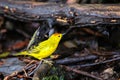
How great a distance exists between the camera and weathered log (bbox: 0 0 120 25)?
346 centimetres

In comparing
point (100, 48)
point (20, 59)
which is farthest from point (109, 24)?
point (20, 59)

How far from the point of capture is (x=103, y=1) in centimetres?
401

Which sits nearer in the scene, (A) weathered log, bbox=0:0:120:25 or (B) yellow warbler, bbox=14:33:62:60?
(B) yellow warbler, bbox=14:33:62:60

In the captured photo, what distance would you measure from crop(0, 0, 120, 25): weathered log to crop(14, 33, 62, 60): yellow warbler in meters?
0.43

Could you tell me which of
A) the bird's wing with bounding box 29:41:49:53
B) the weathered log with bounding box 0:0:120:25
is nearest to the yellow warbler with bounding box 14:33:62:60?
the bird's wing with bounding box 29:41:49:53

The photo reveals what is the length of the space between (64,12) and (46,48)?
24.4 inches

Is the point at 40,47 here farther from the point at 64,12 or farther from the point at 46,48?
the point at 64,12

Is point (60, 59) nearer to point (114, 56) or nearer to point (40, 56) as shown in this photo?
point (40, 56)

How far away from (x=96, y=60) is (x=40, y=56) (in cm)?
61

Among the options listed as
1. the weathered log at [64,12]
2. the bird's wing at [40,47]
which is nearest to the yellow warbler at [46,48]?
the bird's wing at [40,47]

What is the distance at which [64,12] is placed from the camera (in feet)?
12.0

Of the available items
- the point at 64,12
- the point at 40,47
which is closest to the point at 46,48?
the point at 40,47

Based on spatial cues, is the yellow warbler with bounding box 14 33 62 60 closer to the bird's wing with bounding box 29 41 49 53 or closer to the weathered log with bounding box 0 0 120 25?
the bird's wing with bounding box 29 41 49 53

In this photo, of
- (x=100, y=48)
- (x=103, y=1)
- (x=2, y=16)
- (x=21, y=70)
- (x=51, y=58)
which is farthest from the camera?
(x=2, y=16)
